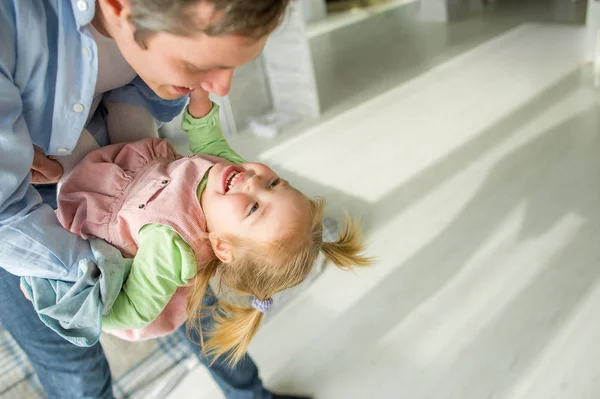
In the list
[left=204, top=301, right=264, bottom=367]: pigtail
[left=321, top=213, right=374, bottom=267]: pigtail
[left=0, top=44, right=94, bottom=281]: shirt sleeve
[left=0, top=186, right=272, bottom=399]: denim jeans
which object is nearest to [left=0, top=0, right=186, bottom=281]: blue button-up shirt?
[left=0, top=44, right=94, bottom=281]: shirt sleeve

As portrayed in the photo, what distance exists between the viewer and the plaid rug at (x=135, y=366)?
1359 millimetres

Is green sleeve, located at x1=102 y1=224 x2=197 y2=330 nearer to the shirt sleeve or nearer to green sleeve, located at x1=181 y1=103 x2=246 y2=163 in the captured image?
the shirt sleeve

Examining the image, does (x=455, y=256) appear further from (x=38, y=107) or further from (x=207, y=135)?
(x=38, y=107)

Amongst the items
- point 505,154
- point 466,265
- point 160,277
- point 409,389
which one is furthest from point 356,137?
point 160,277

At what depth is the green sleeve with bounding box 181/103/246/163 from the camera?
0.89 metres

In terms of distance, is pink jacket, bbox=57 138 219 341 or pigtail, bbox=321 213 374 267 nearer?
pink jacket, bbox=57 138 219 341

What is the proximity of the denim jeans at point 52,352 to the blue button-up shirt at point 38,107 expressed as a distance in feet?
0.56

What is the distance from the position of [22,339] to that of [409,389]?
2.89ft

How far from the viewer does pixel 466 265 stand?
1569 millimetres

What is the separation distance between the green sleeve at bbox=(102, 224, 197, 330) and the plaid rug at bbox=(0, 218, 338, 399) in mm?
Answer: 675

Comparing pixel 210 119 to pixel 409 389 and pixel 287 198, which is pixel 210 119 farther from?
pixel 409 389

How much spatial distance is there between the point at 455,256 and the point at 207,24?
1.29 metres

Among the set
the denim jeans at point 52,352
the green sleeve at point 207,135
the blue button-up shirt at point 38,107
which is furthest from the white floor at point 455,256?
the blue button-up shirt at point 38,107

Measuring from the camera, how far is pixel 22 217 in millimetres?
639
